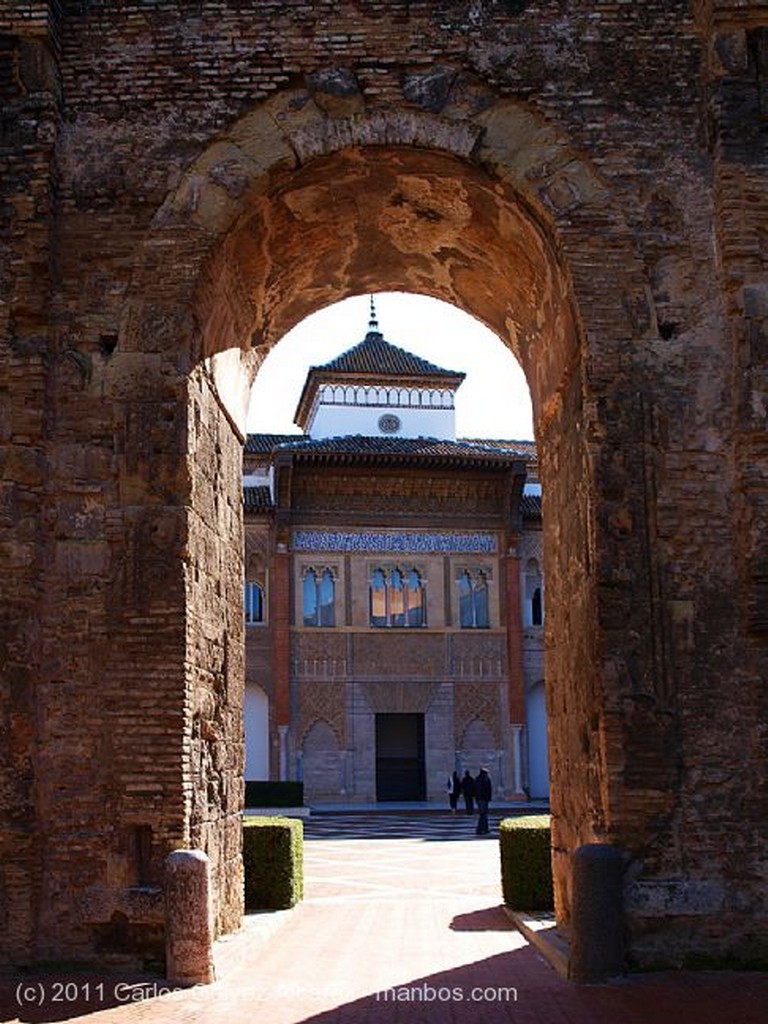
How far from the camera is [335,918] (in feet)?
37.7

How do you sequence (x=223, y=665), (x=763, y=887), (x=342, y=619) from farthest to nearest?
(x=342, y=619) < (x=223, y=665) < (x=763, y=887)

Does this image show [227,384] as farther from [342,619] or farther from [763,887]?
[342,619]

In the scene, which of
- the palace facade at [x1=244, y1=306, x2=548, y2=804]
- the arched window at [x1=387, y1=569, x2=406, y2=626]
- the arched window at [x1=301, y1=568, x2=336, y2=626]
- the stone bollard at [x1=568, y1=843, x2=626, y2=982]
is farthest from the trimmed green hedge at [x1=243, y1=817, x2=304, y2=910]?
the arched window at [x1=387, y1=569, x2=406, y2=626]

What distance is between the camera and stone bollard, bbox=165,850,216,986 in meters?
7.76

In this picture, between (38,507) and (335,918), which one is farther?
(335,918)

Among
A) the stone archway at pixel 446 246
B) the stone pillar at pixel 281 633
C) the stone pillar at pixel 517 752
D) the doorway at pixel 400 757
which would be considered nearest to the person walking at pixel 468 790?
the doorway at pixel 400 757

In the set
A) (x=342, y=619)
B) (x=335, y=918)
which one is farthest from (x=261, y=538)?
(x=335, y=918)

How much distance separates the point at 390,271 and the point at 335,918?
5.94 m

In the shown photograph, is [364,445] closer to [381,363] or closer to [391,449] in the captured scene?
[391,449]

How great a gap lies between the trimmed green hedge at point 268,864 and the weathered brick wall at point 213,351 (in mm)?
2042

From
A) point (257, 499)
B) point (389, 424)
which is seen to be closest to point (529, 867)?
point (257, 499)

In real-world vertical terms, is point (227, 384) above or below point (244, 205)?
below

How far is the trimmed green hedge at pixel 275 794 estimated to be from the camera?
26969mm

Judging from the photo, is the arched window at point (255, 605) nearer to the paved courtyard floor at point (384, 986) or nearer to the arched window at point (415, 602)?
the arched window at point (415, 602)
